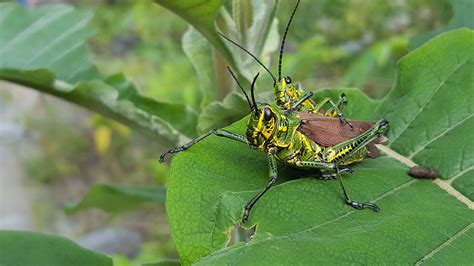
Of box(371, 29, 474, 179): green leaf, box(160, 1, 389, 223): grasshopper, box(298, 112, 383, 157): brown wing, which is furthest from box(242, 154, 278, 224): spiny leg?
box(371, 29, 474, 179): green leaf

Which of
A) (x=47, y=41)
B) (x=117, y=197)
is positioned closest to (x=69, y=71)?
(x=47, y=41)

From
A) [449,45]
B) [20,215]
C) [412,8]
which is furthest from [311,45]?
[20,215]

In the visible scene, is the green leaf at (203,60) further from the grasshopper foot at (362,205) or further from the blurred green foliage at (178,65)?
the grasshopper foot at (362,205)

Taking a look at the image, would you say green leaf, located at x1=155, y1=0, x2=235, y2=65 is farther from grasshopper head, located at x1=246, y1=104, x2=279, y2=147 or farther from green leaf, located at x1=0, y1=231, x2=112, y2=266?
green leaf, located at x1=0, y1=231, x2=112, y2=266

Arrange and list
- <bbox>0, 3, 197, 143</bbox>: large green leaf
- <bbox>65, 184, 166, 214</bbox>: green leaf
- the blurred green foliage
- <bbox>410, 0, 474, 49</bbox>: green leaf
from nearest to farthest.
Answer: <bbox>0, 3, 197, 143</bbox>: large green leaf
<bbox>410, 0, 474, 49</bbox>: green leaf
<bbox>65, 184, 166, 214</bbox>: green leaf
the blurred green foliage

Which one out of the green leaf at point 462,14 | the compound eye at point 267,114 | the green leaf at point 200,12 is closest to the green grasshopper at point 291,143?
the compound eye at point 267,114

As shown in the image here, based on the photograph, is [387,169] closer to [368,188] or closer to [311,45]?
[368,188]
